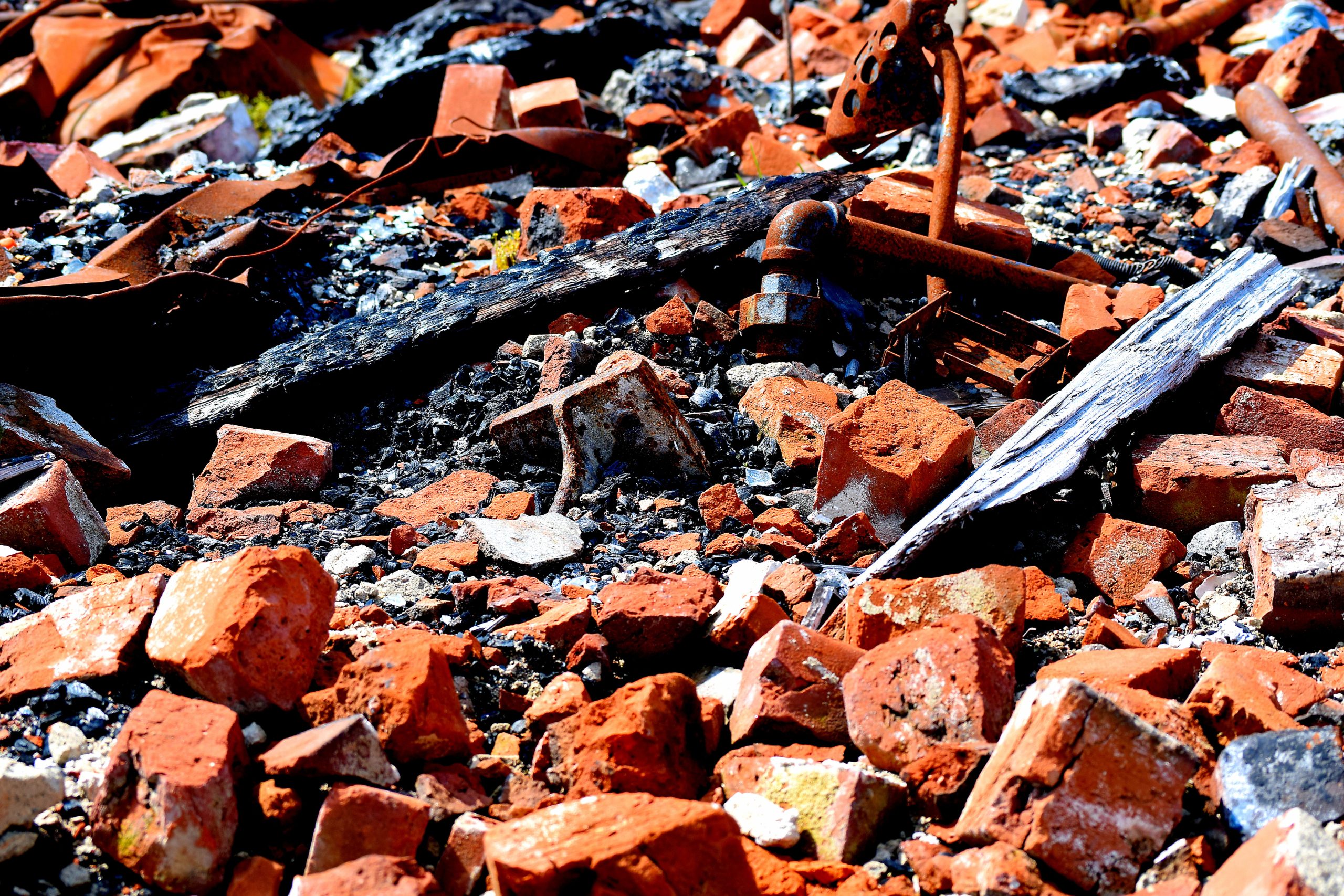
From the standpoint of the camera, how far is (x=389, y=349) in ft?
12.8

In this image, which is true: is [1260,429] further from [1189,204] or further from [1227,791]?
[1189,204]

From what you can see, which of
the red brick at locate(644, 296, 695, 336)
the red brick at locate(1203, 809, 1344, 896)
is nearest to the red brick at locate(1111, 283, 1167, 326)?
the red brick at locate(644, 296, 695, 336)

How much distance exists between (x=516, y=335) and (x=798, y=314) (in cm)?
119

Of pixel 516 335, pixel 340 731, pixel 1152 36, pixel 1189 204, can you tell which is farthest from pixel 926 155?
pixel 340 731

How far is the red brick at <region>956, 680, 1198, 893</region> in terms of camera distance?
1685 millimetres

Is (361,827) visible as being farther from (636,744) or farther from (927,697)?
(927,697)

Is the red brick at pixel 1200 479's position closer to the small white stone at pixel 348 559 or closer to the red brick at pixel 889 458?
the red brick at pixel 889 458

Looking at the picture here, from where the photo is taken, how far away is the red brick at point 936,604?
232 cm

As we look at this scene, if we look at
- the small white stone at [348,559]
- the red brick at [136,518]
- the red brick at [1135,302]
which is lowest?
the red brick at [136,518]

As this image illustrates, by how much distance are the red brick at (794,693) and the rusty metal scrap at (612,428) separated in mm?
1265

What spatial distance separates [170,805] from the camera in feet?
5.58

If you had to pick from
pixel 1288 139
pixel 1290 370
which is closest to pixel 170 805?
pixel 1290 370

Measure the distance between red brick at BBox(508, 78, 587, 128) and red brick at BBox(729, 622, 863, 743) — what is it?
501 cm

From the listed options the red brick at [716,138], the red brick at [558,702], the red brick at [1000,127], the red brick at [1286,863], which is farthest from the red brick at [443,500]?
the red brick at [1000,127]
